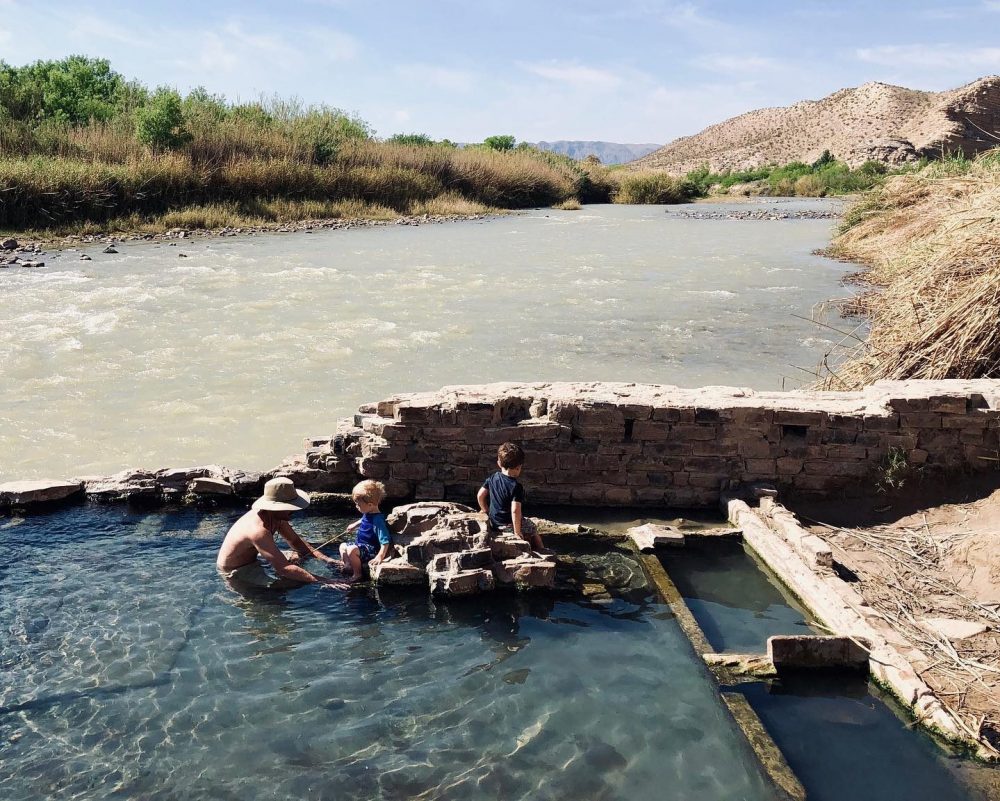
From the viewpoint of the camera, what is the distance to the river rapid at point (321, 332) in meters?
9.01

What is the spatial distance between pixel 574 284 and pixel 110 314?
9.41 metres

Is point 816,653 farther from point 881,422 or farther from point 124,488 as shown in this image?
point 124,488

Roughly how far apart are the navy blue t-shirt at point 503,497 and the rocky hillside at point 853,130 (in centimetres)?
6175

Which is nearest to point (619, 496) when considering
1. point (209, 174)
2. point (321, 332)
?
point (321, 332)

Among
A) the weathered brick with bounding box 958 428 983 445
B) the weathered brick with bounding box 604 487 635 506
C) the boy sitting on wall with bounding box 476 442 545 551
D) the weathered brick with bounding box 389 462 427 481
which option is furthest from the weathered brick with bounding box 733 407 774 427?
the weathered brick with bounding box 389 462 427 481

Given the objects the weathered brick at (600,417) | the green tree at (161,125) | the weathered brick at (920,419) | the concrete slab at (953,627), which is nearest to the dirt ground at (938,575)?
the concrete slab at (953,627)

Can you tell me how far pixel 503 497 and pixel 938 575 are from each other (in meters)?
3.13

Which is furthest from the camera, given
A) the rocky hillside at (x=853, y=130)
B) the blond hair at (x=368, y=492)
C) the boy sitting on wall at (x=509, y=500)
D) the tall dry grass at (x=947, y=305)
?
the rocky hillside at (x=853, y=130)

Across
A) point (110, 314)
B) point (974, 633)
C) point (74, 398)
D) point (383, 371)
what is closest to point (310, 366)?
point (383, 371)

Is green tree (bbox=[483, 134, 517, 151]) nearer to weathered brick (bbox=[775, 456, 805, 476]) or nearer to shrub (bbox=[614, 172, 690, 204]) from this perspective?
shrub (bbox=[614, 172, 690, 204])

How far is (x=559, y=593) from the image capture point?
5.57 meters

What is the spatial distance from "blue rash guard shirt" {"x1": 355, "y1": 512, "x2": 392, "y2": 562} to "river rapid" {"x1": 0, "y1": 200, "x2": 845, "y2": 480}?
8.12 feet

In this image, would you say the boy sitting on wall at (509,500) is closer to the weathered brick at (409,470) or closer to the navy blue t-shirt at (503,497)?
the navy blue t-shirt at (503,497)

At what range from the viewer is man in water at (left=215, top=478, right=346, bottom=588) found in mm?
5551
